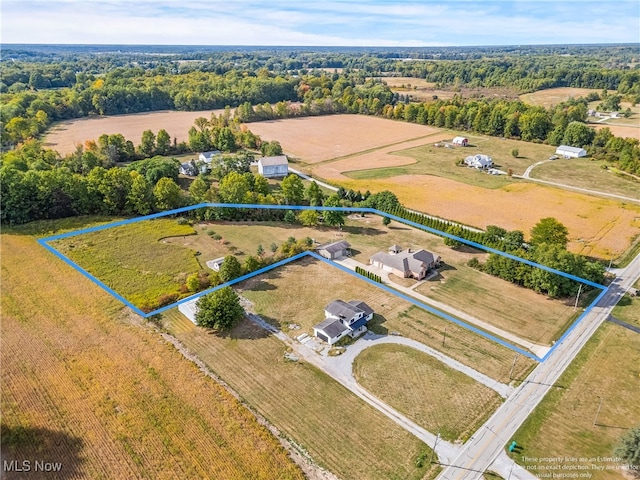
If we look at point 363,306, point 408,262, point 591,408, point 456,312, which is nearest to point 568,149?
point 408,262

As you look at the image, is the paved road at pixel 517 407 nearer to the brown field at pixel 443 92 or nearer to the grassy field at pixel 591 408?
the grassy field at pixel 591 408

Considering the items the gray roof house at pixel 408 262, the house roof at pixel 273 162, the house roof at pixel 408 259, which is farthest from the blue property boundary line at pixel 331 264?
the house roof at pixel 273 162

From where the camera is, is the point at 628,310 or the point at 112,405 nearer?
the point at 112,405

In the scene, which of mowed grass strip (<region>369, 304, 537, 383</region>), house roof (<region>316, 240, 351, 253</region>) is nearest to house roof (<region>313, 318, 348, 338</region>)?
mowed grass strip (<region>369, 304, 537, 383</region>)

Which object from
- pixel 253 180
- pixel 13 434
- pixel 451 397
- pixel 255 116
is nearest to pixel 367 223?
pixel 253 180

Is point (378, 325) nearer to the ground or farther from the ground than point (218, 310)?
nearer to the ground

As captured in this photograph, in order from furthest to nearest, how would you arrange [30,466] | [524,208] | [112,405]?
1. [524,208]
2. [112,405]
3. [30,466]

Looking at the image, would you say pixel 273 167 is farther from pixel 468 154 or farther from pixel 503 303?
pixel 503 303
